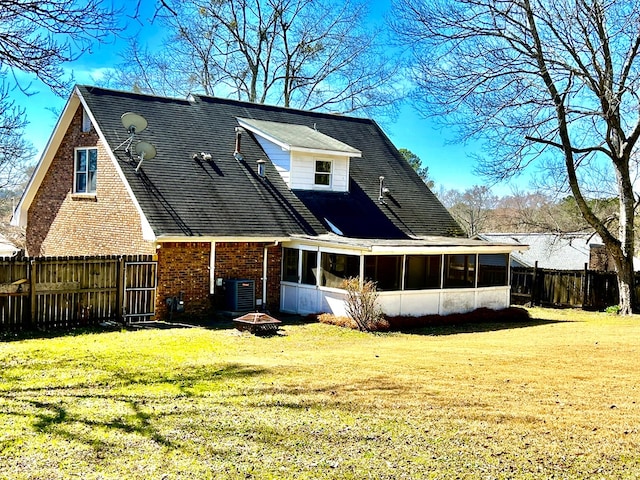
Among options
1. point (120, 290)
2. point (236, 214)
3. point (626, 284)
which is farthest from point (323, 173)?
point (626, 284)

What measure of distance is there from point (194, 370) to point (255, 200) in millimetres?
9837

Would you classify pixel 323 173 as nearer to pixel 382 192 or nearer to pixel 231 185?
pixel 382 192

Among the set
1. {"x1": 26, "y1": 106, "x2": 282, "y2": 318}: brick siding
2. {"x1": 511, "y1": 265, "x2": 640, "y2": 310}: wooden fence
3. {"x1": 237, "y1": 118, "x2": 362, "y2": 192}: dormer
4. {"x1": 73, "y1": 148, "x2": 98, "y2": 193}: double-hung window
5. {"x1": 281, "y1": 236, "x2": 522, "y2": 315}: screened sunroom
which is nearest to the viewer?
{"x1": 26, "y1": 106, "x2": 282, "y2": 318}: brick siding

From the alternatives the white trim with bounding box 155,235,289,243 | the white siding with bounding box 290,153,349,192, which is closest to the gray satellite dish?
the white trim with bounding box 155,235,289,243

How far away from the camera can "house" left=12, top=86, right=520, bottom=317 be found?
1727cm

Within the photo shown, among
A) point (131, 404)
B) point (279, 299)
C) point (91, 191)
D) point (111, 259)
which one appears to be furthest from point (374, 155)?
point (131, 404)

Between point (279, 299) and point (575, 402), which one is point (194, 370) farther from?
point (279, 299)

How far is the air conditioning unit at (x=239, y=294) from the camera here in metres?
17.5

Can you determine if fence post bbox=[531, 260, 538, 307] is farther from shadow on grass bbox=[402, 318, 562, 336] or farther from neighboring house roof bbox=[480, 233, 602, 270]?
shadow on grass bbox=[402, 318, 562, 336]

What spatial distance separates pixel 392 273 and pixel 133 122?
8398 mm

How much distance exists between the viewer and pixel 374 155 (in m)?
25.6

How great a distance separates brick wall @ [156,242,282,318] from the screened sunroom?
83 cm

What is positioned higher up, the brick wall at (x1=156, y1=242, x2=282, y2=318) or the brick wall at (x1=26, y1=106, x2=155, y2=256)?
the brick wall at (x1=26, y1=106, x2=155, y2=256)

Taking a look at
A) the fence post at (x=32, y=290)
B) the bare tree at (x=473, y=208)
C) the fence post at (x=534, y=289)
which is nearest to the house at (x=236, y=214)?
the fence post at (x=32, y=290)
